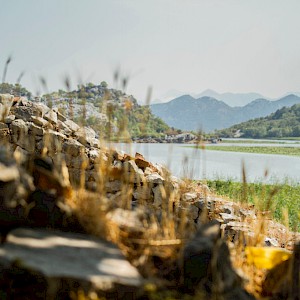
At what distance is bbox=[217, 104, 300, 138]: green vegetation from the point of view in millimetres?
48406

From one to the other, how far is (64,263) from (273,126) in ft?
172

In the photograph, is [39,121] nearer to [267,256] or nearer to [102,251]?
[267,256]

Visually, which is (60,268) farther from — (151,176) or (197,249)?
(151,176)

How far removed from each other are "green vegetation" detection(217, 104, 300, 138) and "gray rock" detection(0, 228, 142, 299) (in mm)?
47171

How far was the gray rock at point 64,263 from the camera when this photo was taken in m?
1.41

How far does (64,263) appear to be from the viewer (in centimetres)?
144

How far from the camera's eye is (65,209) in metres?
1.83

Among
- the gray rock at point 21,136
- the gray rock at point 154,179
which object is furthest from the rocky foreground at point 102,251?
the gray rock at point 21,136

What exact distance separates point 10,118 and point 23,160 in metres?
5.95

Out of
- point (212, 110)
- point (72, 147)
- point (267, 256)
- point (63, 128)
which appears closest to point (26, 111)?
point (63, 128)

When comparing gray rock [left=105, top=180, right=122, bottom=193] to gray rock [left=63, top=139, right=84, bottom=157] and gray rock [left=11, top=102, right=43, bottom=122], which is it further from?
gray rock [left=11, top=102, right=43, bottom=122]

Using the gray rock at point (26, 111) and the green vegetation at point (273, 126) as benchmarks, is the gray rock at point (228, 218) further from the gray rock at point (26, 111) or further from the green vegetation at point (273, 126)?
the green vegetation at point (273, 126)

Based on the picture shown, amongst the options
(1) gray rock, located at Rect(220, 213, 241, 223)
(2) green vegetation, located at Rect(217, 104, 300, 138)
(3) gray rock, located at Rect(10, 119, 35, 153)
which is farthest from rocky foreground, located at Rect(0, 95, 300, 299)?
(2) green vegetation, located at Rect(217, 104, 300, 138)

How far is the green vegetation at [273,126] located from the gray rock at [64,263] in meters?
47.2
